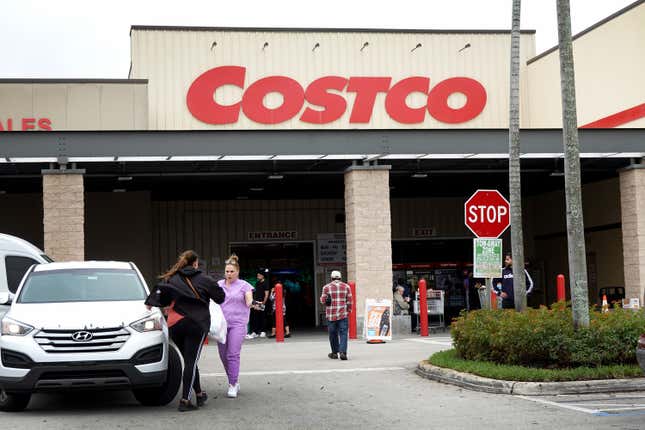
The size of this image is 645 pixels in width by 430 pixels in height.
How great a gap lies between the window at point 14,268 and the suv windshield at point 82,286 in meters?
2.60

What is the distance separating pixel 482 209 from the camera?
15.7 metres

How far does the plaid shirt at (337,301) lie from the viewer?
17969 mm

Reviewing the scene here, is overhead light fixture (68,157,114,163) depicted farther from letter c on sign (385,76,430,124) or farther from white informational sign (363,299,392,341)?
letter c on sign (385,76,430,124)

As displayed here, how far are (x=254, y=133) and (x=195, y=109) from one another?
36.5ft

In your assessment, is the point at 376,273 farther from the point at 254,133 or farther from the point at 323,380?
the point at 323,380

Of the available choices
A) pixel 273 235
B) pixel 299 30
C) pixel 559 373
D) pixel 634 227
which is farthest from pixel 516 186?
pixel 299 30

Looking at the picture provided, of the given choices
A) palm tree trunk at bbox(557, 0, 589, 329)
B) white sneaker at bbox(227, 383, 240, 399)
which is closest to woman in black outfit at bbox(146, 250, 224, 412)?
white sneaker at bbox(227, 383, 240, 399)

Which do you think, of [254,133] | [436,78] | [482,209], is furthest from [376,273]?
[436,78]

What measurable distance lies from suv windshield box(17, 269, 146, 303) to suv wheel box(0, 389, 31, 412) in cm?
122

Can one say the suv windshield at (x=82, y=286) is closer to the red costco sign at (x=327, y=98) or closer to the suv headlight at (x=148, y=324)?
the suv headlight at (x=148, y=324)

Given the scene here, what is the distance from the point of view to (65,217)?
75.0 feet

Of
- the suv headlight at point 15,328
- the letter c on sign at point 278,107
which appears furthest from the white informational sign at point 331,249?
the suv headlight at point 15,328

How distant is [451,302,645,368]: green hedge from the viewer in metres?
13.1

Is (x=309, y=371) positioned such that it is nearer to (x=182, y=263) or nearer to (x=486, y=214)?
(x=486, y=214)
